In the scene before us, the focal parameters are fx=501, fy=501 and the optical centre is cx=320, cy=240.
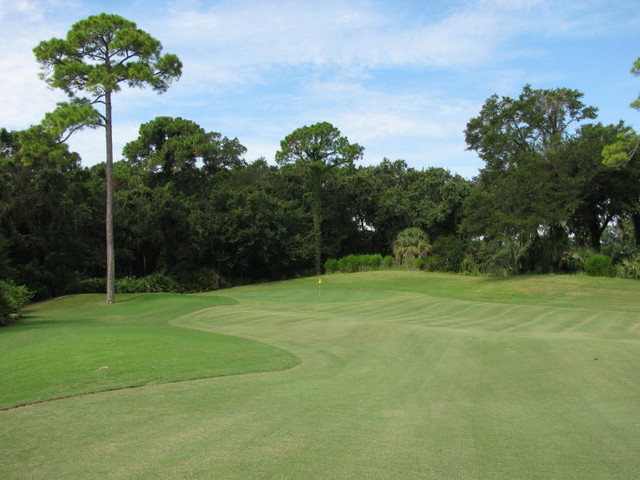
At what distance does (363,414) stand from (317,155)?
47643mm

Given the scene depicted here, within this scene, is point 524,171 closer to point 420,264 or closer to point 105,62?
point 420,264

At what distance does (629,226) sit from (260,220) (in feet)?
129

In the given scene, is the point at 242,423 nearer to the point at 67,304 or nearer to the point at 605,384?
the point at 605,384

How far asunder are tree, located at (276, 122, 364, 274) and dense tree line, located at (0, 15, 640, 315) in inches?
5.8

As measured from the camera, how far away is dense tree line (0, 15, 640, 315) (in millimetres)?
28653

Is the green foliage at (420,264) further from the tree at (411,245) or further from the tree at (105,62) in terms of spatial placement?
the tree at (105,62)

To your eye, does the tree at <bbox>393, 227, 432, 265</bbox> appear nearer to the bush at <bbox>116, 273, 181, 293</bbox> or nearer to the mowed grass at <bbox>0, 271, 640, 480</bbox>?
the bush at <bbox>116, 273, 181, 293</bbox>

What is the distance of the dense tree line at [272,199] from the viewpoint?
28.7 metres

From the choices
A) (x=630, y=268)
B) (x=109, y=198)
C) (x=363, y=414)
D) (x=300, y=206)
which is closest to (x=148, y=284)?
(x=109, y=198)

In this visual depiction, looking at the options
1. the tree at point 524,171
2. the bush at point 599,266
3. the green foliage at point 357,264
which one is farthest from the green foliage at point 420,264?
the bush at point 599,266

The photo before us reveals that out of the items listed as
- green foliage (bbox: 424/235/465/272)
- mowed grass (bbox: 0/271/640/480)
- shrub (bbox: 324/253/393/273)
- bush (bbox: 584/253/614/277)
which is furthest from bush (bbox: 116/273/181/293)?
bush (bbox: 584/253/614/277)

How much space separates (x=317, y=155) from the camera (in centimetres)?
5256

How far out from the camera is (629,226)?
53750 millimetres

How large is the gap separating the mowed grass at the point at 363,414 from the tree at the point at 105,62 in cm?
1691
